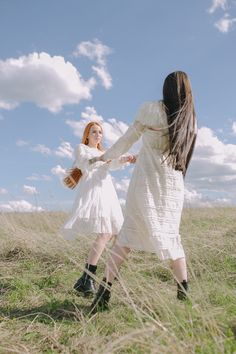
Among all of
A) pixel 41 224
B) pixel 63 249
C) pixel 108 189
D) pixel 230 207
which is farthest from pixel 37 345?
pixel 230 207

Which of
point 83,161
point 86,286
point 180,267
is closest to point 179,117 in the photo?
point 180,267

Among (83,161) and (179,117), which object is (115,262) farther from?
(83,161)

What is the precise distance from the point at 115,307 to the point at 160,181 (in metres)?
1.13

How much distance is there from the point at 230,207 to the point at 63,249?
8.51 m

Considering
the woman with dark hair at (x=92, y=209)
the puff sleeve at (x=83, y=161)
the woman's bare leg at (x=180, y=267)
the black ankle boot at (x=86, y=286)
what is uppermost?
the puff sleeve at (x=83, y=161)

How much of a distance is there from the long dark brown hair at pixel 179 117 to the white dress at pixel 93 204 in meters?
0.94

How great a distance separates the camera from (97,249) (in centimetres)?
444

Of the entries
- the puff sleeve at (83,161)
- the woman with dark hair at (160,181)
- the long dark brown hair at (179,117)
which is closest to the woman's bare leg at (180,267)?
the woman with dark hair at (160,181)

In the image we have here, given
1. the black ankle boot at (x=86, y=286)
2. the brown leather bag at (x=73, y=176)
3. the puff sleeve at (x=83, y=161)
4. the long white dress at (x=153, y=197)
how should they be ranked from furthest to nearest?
the brown leather bag at (x=73, y=176)
the puff sleeve at (x=83, y=161)
the black ankle boot at (x=86, y=286)
the long white dress at (x=153, y=197)

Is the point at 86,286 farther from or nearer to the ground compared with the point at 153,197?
nearer to the ground

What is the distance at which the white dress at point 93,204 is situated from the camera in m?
4.54

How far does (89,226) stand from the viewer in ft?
14.8

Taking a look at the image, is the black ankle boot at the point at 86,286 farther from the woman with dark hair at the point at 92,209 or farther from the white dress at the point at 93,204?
the white dress at the point at 93,204

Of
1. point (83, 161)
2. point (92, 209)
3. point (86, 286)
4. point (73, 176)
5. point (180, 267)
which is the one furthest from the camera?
point (73, 176)
